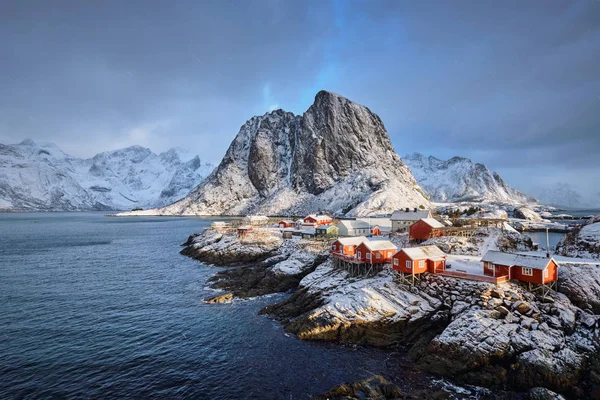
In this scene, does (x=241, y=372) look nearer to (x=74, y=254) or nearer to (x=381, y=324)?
(x=381, y=324)

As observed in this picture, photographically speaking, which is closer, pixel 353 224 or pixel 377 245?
pixel 377 245

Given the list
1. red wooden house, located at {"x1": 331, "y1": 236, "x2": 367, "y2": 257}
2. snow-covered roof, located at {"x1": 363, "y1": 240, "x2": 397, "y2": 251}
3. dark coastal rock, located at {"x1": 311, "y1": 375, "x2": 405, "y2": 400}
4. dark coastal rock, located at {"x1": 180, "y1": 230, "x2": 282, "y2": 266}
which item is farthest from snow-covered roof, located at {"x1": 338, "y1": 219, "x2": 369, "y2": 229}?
dark coastal rock, located at {"x1": 311, "y1": 375, "x2": 405, "y2": 400}

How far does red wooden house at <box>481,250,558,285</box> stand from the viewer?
3097 cm

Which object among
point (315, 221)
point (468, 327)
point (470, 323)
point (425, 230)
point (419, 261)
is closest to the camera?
point (468, 327)

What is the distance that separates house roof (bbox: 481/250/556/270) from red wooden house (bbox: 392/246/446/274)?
4.73 metres

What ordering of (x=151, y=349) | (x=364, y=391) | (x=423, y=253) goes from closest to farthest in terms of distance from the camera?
(x=364, y=391)
(x=151, y=349)
(x=423, y=253)

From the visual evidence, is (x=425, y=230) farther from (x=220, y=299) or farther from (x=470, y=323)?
(x=220, y=299)

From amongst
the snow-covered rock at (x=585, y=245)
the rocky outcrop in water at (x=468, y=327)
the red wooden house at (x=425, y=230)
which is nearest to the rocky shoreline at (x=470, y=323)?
the rocky outcrop in water at (x=468, y=327)

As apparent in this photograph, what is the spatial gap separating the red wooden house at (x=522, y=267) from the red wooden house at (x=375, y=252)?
38.3 ft

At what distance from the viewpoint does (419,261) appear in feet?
119

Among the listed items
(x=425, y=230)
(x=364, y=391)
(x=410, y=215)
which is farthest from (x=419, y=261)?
(x=410, y=215)

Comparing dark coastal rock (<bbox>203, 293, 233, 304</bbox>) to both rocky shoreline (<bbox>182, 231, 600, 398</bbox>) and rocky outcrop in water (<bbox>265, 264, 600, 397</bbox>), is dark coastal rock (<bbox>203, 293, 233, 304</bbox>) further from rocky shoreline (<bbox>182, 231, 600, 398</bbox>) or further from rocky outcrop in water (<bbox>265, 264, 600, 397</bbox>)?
rocky outcrop in water (<bbox>265, 264, 600, 397</bbox>)

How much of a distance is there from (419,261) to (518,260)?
31.3ft

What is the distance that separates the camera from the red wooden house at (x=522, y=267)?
102ft
